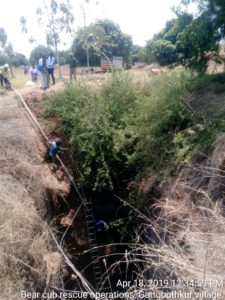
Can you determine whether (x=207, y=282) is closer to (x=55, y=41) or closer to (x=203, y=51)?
(x=203, y=51)

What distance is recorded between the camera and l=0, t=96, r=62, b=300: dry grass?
515cm

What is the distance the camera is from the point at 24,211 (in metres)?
6.16

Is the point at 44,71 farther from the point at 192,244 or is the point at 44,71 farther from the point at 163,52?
the point at 192,244

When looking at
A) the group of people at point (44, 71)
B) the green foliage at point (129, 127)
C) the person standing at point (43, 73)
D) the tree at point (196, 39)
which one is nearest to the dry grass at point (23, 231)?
the green foliage at point (129, 127)

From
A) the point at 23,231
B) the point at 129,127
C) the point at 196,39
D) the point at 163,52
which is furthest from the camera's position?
the point at 163,52

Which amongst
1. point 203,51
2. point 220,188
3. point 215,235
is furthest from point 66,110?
point 215,235

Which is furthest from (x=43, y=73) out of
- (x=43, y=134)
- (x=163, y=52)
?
(x=163, y=52)

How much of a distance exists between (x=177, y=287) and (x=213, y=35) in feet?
22.3

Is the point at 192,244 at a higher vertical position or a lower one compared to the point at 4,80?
lower

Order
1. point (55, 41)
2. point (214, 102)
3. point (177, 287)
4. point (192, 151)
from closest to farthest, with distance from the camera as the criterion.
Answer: point (177, 287) < point (192, 151) < point (214, 102) < point (55, 41)

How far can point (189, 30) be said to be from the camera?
29.5 ft

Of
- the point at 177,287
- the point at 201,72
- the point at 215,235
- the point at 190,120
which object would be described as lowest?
the point at 177,287

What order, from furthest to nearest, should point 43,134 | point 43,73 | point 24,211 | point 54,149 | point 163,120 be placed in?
point 43,73, point 43,134, point 54,149, point 163,120, point 24,211

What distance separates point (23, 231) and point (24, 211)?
1.51 ft
